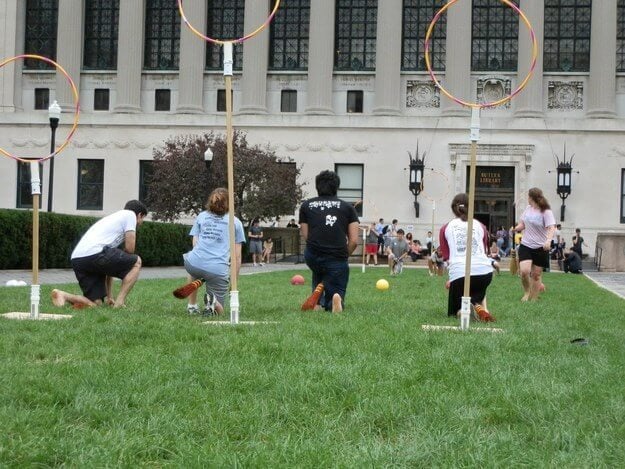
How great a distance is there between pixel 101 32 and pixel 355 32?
15970mm

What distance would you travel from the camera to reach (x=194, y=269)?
11.7 m

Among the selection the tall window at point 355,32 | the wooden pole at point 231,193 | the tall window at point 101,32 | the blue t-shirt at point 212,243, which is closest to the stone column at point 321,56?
the tall window at point 355,32

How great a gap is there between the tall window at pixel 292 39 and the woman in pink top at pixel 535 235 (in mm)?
42354

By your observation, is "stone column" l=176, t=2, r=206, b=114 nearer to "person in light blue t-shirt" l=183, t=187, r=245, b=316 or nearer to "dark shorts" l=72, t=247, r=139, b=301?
"dark shorts" l=72, t=247, r=139, b=301

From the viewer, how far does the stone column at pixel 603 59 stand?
53156 millimetres

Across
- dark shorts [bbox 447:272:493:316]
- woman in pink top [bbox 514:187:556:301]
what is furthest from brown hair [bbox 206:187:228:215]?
woman in pink top [bbox 514:187:556:301]

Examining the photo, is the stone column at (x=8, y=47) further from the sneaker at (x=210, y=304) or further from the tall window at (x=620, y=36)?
the sneaker at (x=210, y=304)

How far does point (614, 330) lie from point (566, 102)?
46595 mm

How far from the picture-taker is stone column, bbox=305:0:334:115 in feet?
180

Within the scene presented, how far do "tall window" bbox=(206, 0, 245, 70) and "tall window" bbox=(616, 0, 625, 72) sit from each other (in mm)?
22475

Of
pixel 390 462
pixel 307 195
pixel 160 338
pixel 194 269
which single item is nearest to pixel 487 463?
pixel 390 462

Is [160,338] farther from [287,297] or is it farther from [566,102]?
[566,102]

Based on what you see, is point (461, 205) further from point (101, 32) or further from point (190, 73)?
point (101, 32)

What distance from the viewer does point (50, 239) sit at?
27906mm
